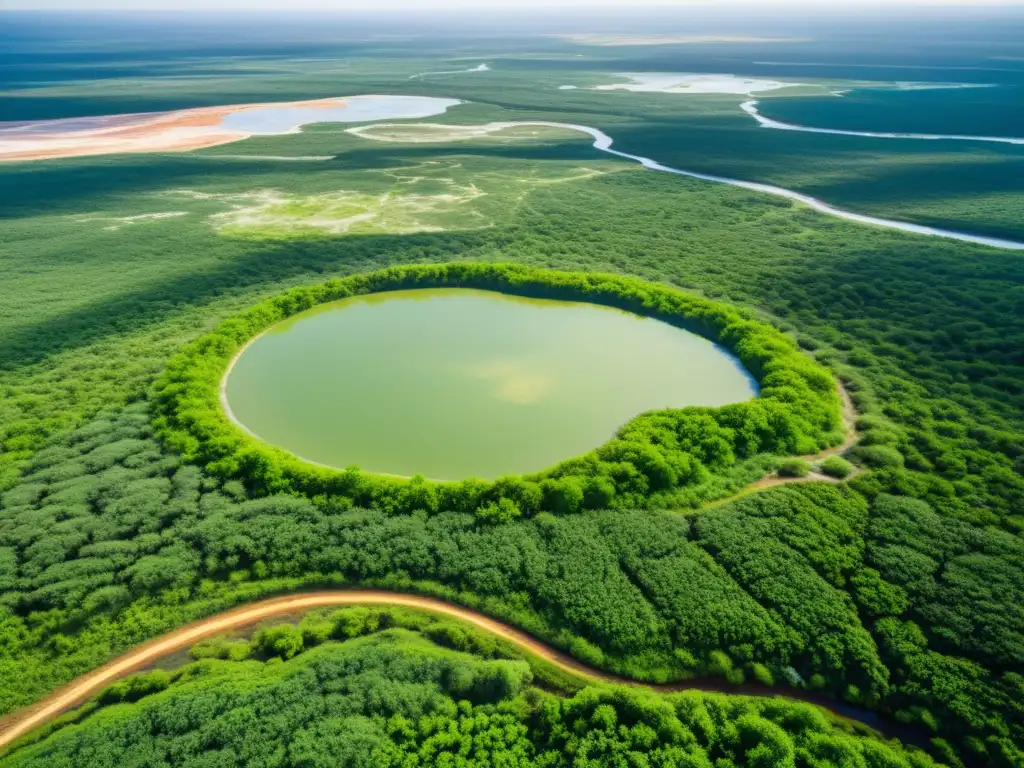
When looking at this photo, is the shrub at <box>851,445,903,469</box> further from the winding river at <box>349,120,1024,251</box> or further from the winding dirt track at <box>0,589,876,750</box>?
the winding river at <box>349,120,1024,251</box>

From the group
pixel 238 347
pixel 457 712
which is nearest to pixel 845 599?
pixel 457 712

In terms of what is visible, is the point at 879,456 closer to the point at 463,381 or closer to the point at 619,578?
the point at 619,578

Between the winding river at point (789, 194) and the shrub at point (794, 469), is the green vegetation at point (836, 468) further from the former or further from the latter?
the winding river at point (789, 194)

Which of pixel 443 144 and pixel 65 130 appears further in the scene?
pixel 65 130

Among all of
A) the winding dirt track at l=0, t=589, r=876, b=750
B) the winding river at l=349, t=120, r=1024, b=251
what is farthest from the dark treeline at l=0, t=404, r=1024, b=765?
the winding river at l=349, t=120, r=1024, b=251

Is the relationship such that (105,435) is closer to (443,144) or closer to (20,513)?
(20,513)

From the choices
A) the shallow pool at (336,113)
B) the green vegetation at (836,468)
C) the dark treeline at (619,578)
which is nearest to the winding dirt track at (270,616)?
the dark treeline at (619,578)
